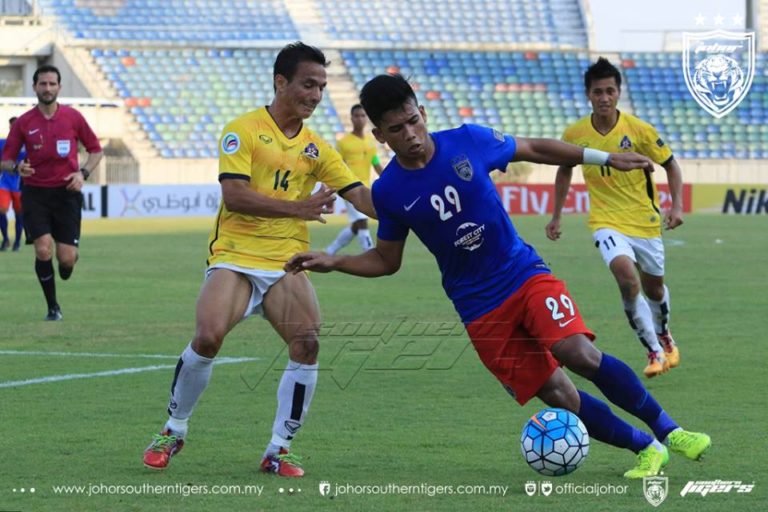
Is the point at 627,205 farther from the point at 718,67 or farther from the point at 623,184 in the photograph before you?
the point at 718,67

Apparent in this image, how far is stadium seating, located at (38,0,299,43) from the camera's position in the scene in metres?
47.1

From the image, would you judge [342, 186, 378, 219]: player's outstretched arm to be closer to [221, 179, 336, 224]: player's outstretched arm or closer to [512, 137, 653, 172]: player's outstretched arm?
[221, 179, 336, 224]: player's outstretched arm

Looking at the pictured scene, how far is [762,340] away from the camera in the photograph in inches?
478

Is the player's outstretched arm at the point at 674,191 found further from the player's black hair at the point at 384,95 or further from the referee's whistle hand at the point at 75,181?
the referee's whistle hand at the point at 75,181

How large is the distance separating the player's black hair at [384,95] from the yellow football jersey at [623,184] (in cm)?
453

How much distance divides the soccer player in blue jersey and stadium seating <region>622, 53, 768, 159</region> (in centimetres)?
4189

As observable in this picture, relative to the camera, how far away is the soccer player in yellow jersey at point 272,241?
688cm

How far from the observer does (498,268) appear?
21.3 feet

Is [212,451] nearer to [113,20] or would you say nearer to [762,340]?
[762,340]

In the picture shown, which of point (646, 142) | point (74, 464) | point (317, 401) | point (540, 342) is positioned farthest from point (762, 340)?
point (74, 464)

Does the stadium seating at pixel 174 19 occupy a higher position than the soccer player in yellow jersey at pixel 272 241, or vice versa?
the soccer player in yellow jersey at pixel 272 241

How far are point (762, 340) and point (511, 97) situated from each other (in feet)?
123

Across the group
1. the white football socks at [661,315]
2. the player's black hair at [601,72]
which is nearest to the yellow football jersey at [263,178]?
the player's black hair at [601,72]

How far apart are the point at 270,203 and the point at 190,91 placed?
39512 millimetres
